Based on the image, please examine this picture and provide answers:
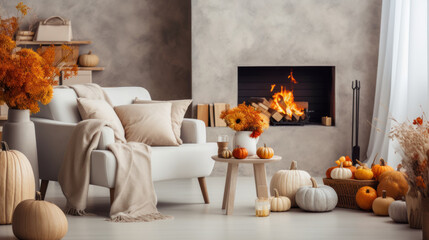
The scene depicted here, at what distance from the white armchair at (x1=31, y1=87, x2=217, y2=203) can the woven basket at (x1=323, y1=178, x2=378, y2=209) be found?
3.07 ft

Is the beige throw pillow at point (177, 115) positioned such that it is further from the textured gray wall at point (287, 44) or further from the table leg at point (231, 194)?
the textured gray wall at point (287, 44)

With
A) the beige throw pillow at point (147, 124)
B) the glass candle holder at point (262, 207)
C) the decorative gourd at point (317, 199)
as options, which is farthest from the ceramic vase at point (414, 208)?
the beige throw pillow at point (147, 124)

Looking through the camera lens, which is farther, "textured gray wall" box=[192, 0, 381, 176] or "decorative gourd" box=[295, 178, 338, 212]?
"textured gray wall" box=[192, 0, 381, 176]

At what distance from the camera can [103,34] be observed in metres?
6.77

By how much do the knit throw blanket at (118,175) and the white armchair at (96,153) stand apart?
0.05 metres

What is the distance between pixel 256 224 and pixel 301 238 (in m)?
0.45

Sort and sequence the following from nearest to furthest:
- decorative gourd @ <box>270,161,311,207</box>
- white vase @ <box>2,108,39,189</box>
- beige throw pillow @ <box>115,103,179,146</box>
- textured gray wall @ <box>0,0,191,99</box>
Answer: white vase @ <box>2,108,39,189</box> < decorative gourd @ <box>270,161,311,207</box> < beige throw pillow @ <box>115,103,179,146</box> < textured gray wall @ <box>0,0,191,99</box>

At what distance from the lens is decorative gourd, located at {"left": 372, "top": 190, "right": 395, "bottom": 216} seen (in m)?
4.23

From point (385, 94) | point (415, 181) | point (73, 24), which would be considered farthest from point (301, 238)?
point (73, 24)

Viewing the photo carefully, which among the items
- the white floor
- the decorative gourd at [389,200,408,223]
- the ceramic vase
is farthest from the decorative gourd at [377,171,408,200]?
→ the ceramic vase

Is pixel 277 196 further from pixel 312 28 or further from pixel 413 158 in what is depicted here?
pixel 312 28

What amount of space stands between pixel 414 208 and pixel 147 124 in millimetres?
2008

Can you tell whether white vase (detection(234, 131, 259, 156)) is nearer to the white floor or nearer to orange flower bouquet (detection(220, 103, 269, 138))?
orange flower bouquet (detection(220, 103, 269, 138))

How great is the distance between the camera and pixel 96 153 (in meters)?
Result: 4.24
